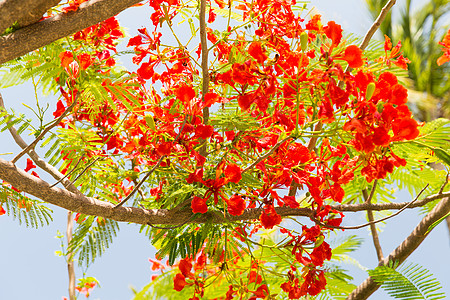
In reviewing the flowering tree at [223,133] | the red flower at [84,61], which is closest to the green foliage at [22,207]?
the flowering tree at [223,133]

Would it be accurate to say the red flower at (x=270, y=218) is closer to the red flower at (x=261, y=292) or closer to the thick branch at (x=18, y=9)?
the red flower at (x=261, y=292)

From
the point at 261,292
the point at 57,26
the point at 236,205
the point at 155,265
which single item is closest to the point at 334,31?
the point at 236,205

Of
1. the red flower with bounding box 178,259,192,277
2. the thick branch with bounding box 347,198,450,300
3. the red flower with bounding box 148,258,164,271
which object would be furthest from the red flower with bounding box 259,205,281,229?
the red flower with bounding box 148,258,164,271

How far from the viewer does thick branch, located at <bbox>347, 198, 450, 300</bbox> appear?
53.0 inches

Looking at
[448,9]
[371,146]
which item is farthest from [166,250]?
[448,9]

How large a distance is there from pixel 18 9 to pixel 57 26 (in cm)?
6

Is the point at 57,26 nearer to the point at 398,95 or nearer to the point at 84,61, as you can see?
the point at 84,61

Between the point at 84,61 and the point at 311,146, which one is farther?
the point at 311,146

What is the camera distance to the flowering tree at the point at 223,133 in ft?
2.36

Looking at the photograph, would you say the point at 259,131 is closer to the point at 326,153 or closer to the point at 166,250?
the point at 326,153

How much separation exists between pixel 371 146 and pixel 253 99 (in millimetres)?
228

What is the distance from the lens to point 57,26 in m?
0.70

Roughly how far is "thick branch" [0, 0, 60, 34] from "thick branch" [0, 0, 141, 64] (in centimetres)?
3

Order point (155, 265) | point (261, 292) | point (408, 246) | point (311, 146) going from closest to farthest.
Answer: point (261, 292) < point (311, 146) < point (408, 246) < point (155, 265)
